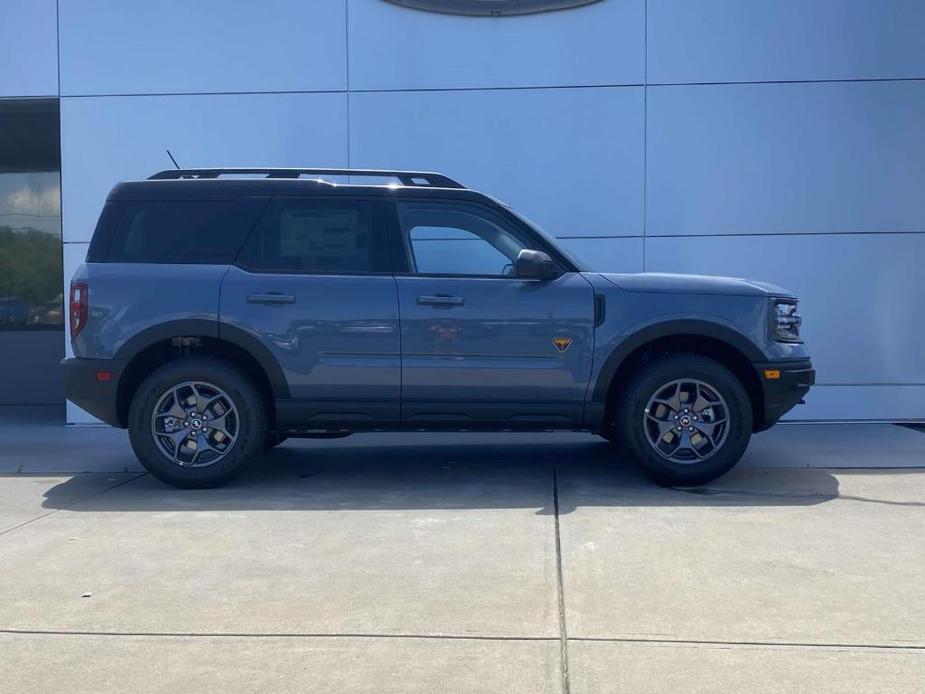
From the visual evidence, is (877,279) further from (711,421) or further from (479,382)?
(479,382)

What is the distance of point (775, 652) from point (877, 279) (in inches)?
265

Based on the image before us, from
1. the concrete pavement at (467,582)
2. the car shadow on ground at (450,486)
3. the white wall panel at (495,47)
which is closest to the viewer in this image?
the concrete pavement at (467,582)

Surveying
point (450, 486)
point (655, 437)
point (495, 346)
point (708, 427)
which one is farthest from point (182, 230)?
point (708, 427)

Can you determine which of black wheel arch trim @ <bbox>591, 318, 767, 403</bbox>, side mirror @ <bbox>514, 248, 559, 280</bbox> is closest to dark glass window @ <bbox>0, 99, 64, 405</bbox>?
side mirror @ <bbox>514, 248, 559, 280</bbox>

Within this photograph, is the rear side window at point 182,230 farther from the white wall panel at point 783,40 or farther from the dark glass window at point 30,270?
the dark glass window at point 30,270

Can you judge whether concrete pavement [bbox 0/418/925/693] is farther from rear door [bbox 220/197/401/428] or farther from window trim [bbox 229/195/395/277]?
window trim [bbox 229/195/395/277]

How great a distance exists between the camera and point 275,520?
18.8ft

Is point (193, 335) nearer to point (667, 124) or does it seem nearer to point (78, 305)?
point (78, 305)

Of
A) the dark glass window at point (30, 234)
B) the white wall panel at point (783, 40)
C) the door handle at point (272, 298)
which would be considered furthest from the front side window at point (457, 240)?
the dark glass window at point (30, 234)

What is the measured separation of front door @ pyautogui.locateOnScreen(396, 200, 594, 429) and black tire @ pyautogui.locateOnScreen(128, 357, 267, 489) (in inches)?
41.9

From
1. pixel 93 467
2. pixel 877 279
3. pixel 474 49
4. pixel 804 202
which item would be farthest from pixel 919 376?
pixel 93 467

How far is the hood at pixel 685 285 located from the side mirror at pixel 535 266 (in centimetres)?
39

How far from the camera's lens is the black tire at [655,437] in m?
6.39

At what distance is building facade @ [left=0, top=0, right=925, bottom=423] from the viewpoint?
939 cm
